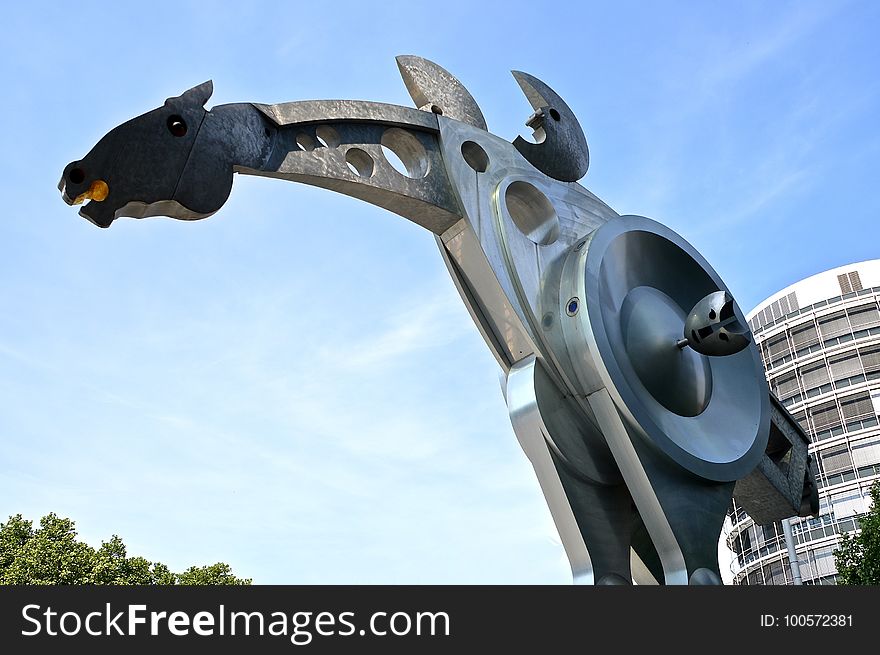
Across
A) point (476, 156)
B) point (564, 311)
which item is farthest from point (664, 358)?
point (476, 156)

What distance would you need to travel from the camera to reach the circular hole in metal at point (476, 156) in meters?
11.5

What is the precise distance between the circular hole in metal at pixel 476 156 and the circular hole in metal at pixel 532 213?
495 mm

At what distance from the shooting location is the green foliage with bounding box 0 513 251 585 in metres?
22.5

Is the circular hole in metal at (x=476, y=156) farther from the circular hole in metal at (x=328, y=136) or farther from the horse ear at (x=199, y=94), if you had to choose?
the horse ear at (x=199, y=94)

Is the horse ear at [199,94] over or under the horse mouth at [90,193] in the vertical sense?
over

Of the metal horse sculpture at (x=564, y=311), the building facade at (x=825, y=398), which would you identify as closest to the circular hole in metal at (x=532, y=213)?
the metal horse sculpture at (x=564, y=311)

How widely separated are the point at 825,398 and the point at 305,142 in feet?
119

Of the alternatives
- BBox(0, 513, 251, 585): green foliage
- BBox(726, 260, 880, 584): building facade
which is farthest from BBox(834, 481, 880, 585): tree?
BBox(726, 260, 880, 584): building facade

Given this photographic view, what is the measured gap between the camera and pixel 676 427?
11.1m

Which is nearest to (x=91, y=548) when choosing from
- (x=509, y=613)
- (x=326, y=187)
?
(x=326, y=187)

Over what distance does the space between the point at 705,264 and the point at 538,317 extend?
332 cm

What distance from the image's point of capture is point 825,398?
40.7 metres

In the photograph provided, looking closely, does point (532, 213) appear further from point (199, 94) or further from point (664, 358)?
point (199, 94)

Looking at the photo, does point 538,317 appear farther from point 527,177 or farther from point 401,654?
point 401,654
